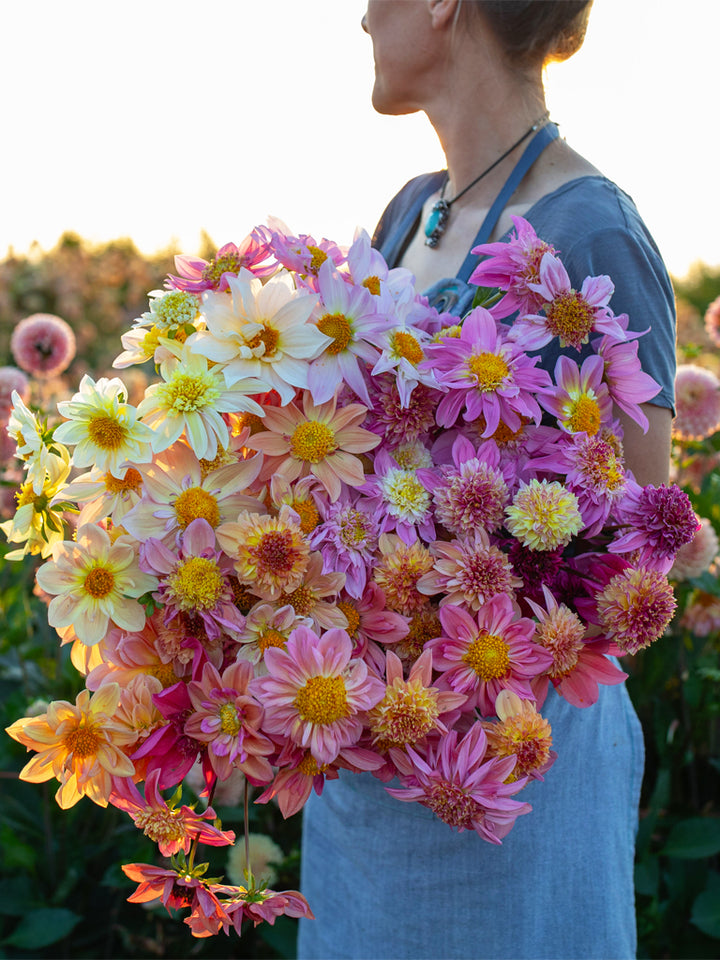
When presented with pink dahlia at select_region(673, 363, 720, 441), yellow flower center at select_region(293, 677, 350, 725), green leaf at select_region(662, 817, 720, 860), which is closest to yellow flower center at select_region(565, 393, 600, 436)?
yellow flower center at select_region(293, 677, 350, 725)

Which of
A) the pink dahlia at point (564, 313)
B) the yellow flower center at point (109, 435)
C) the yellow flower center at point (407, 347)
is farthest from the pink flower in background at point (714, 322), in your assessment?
the yellow flower center at point (109, 435)

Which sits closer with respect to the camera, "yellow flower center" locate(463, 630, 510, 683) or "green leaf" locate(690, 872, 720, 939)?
"yellow flower center" locate(463, 630, 510, 683)

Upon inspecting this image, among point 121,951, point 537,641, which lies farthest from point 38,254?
point 537,641

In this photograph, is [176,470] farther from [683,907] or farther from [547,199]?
[683,907]

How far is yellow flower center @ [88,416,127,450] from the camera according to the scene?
697mm

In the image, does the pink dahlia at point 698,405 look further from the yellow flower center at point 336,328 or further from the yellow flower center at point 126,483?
the yellow flower center at point 126,483

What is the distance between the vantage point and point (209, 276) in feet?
2.66

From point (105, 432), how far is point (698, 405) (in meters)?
1.36

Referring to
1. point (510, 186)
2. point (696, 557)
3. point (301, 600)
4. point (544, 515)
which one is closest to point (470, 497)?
point (544, 515)

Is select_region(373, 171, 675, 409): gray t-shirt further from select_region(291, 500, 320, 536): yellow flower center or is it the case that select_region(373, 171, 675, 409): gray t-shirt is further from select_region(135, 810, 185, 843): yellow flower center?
select_region(135, 810, 185, 843): yellow flower center

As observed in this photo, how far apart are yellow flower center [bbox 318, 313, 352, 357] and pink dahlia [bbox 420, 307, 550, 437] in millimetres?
78

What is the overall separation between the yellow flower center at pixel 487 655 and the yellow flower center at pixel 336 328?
299 mm

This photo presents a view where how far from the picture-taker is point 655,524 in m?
0.72

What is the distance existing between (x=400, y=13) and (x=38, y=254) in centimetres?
431
